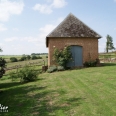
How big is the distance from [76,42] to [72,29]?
1983 mm

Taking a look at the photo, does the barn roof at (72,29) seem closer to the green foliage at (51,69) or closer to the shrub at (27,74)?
the green foliage at (51,69)

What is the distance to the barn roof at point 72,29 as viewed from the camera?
22.6m

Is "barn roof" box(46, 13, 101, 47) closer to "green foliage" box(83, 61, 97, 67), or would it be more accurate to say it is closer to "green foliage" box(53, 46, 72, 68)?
"green foliage" box(53, 46, 72, 68)

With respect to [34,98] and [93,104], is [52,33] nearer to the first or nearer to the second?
[34,98]

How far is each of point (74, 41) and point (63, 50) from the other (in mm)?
1893

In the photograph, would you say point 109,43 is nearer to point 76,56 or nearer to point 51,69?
point 76,56

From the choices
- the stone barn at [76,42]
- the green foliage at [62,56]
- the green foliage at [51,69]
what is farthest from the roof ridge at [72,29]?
the green foliage at [51,69]

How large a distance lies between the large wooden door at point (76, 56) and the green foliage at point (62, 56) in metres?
0.88

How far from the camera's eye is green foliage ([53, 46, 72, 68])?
21.3 metres

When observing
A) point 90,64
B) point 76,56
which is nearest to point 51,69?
point 76,56

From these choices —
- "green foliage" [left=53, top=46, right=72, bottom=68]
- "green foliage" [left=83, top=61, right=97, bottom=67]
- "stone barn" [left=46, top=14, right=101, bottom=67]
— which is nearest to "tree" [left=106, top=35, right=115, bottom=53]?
"stone barn" [left=46, top=14, right=101, bottom=67]

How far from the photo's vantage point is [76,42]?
2255cm

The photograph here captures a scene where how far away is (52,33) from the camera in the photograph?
2258 cm

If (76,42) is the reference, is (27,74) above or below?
below
